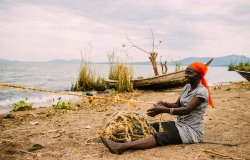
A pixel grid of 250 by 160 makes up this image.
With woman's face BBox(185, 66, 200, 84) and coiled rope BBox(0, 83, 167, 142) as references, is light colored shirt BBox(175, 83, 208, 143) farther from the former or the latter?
coiled rope BBox(0, 83, 167, 142)

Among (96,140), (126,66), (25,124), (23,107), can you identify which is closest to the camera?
(96,140)

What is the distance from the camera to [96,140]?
203 inches

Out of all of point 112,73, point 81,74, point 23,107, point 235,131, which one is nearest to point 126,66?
point 112,73

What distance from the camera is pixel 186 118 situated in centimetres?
464

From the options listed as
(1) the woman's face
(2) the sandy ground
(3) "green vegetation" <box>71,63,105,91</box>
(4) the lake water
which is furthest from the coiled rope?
(3) "green vegetation" <box>71,63,105,91</box>

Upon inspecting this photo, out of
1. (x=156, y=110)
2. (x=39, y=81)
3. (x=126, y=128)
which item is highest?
(x=156, y=110)

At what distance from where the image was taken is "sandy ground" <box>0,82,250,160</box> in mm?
4254

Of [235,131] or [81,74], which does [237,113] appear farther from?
[81,74]

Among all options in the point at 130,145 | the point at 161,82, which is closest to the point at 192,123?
the point at 130,145

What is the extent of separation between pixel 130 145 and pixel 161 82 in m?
8.83

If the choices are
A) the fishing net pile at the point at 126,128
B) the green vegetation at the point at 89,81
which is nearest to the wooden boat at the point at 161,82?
the green vegetation at the point at 89,81

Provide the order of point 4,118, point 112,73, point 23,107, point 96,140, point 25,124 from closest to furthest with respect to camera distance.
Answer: point 96,140 → point 25,124 → point 4,118 → point 23,107 → point 112,73

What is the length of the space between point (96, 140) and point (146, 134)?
0.87 metres

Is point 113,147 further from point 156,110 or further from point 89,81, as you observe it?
point 89,81
